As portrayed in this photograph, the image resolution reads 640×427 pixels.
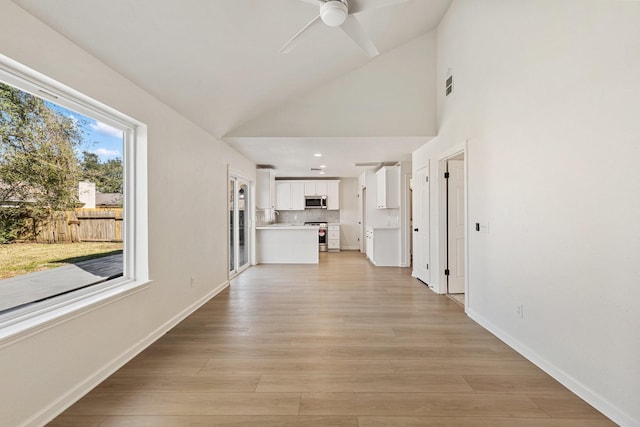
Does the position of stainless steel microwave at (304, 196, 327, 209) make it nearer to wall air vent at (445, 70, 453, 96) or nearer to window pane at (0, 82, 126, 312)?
wall air vent at (445, 70, 453, 96)

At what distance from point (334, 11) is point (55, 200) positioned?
2.24 metres

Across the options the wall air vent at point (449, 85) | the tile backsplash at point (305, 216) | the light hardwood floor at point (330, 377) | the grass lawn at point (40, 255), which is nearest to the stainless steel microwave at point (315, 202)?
the tile backsplash at point (305, 216)

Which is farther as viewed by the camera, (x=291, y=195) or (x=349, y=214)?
(x=349, y=214)

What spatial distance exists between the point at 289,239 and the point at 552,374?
5.36 metres

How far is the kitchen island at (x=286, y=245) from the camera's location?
6.83 meters

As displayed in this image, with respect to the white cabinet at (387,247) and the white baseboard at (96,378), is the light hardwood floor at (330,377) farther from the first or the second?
the white cabinet at (387,247)

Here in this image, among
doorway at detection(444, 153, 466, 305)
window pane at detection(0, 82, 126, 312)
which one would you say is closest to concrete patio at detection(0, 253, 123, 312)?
window pane at detection(0, 82, 126, 312)

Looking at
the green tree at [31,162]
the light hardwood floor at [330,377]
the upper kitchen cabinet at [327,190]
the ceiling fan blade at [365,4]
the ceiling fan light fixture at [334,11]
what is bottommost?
the light hardwood floor at [330,377]

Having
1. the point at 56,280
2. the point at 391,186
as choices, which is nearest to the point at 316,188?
the point at 391,186

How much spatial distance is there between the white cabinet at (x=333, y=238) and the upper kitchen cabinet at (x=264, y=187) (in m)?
2.53

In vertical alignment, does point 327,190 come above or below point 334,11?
below

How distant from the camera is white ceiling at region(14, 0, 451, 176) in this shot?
6.26 feet

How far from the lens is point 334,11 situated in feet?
5.92

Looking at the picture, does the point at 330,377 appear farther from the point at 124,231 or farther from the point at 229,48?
the point at 229,48
